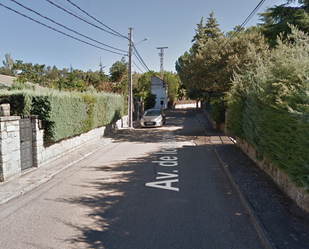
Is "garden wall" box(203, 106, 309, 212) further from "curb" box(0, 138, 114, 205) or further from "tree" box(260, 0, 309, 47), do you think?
"tree" box(260, 0, 309, 47)

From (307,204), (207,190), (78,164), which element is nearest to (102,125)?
(78,164)

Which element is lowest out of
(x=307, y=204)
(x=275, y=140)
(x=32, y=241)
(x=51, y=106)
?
(x=32, y=241)

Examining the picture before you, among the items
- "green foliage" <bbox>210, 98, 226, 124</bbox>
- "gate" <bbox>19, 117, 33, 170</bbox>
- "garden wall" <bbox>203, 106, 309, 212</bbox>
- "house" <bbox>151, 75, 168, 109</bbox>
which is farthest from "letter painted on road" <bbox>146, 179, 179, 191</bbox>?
"house" <bbox>151, 75, 168, 109</bbox>

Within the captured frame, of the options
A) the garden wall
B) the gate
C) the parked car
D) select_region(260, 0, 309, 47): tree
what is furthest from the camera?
the parked car

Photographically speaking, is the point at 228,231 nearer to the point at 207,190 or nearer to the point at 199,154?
the point at 207,190

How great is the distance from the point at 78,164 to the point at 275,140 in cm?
641

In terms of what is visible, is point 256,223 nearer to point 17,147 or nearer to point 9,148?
point 9,148

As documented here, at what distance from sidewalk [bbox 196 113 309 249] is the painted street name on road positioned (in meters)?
1.57

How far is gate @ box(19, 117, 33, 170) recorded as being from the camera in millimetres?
7016

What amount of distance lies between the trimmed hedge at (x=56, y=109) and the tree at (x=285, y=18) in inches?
460

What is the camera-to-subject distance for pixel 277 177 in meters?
5.66

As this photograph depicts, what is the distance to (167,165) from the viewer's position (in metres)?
8.09

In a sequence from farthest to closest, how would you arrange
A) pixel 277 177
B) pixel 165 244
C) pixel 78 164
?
pixel 78 164, pixel 277 177, pixel 165 244

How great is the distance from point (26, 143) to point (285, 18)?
16.1 metres
